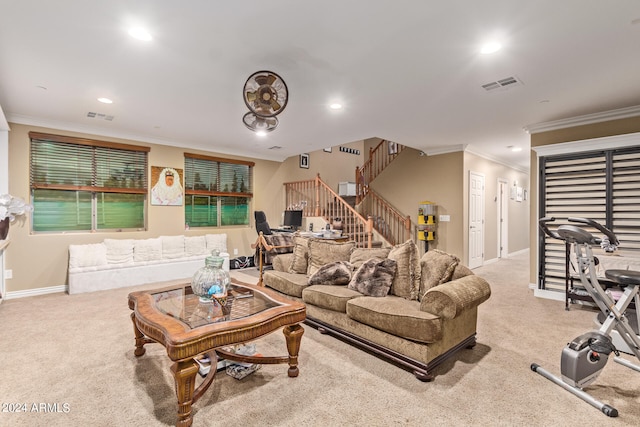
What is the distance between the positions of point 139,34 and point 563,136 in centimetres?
541

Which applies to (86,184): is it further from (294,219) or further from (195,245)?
(294,219)

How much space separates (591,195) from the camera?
13.6 ft

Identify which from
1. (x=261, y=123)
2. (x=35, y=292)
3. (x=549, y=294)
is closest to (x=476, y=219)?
(x=549, y=294)

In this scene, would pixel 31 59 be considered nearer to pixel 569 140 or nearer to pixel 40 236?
pixel 40 236

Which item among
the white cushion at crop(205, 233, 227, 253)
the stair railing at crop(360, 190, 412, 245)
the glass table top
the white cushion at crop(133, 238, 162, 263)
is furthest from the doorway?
the white cushion at crop(133, 238, 162, 263)

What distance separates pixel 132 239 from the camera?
17.8 feet

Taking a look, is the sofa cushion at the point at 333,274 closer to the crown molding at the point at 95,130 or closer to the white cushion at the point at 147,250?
the white cushion at the point at 147,250

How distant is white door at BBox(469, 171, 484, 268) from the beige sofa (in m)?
3.90

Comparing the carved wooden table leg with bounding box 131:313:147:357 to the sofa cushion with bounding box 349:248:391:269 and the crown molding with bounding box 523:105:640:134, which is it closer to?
the sofa cushion with bounding box 349:248:391:269

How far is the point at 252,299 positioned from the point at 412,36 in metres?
2.42

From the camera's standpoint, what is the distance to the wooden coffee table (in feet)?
5.59

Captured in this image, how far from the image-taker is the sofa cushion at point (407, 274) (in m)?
2.81

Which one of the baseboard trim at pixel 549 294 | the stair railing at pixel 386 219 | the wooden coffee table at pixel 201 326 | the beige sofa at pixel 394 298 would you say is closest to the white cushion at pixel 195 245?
the beige sofa at pixel 394 298

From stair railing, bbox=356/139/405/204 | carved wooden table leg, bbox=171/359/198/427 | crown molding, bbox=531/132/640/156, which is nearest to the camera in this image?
carved wooden table leg, bbox=171/359/198/427
